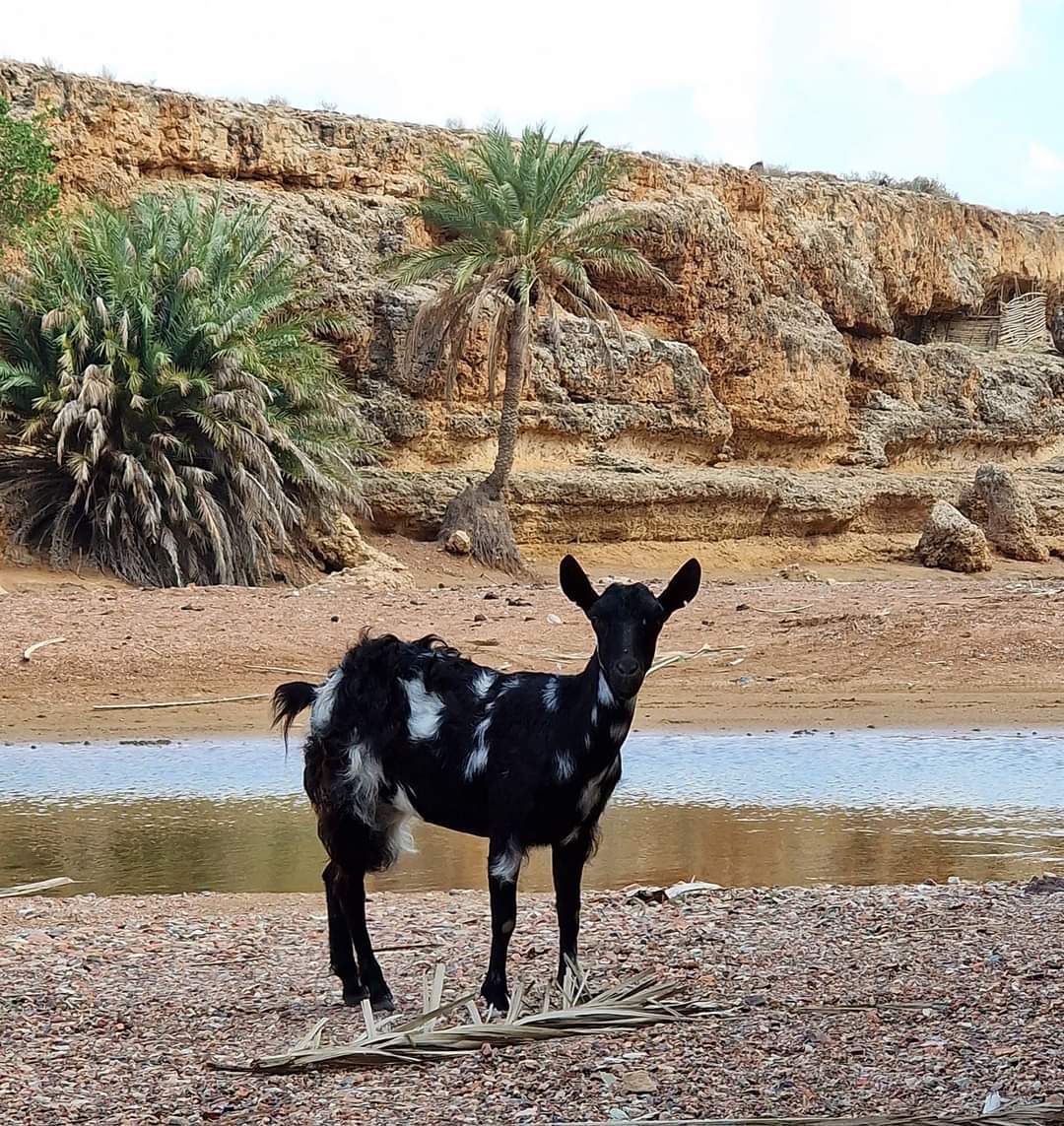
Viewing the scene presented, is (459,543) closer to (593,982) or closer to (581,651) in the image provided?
(581,651)

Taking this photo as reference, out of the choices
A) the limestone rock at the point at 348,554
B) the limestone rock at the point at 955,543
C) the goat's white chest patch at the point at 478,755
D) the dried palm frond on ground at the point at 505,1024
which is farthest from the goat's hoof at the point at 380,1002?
the limestone rock at the point at 955,543

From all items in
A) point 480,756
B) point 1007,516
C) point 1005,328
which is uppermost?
point 1005,328

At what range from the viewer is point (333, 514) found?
2856cm

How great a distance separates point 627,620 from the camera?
19.0 ft

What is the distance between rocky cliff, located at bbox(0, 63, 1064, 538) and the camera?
33.6 m

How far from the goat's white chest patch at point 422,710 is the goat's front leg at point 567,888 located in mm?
642

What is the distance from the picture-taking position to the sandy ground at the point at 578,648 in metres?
16.5

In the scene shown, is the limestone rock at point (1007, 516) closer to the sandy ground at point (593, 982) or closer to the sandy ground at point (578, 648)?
the sandy ground at point (578, 648)

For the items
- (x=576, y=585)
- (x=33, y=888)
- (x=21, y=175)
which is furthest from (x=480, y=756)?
(x=21, y=175)

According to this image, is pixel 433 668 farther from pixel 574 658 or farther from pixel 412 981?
pixel 574 658

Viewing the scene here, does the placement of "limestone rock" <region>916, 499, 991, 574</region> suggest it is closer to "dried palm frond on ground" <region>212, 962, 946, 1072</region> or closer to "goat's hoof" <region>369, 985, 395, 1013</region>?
"dried palm frond on ground" <region>212, 962, 946, 1072</region>

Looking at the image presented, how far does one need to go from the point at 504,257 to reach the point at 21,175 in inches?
356

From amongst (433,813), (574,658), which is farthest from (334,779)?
(574,658)

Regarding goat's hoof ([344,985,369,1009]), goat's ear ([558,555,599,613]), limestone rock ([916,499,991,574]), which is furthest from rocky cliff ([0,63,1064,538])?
goat's ear ([558,555,599,613])
